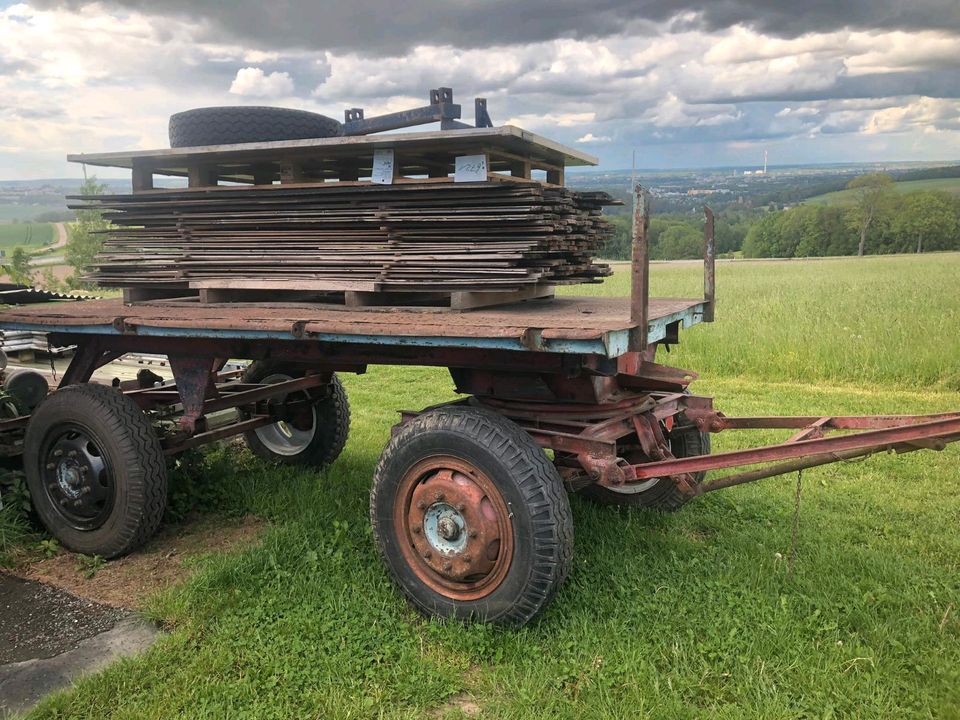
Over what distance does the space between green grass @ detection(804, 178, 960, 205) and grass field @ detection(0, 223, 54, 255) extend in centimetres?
4748

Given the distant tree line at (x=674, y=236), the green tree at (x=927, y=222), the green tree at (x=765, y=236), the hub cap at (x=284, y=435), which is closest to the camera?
the distant tree line at (x=674, y=236)

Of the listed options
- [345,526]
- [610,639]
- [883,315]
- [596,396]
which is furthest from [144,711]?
[883,315]

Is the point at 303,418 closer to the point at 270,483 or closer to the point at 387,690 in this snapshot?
the point at 270,483

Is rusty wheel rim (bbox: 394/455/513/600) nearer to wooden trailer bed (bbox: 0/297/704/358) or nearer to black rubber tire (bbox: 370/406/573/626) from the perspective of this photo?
black rubber tire (bbox: 370/406/573/626)

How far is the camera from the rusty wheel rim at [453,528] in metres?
3.60

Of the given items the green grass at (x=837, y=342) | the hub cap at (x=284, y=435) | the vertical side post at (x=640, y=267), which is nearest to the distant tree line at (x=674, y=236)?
the vertical side post at (x=640, y=267)

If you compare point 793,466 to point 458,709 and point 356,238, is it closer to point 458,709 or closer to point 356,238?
point 458,709

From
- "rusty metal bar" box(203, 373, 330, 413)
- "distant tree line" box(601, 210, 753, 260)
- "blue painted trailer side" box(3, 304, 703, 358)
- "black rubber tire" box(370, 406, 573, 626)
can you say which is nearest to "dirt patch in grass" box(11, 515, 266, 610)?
"rusty metal bar" box(203, 373, 330, 413)

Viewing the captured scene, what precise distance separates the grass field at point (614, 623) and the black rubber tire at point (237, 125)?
2441 millimetres

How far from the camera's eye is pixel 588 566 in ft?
14.0

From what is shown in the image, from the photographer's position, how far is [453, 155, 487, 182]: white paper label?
411 cm

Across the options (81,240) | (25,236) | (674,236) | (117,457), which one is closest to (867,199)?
(674,236)

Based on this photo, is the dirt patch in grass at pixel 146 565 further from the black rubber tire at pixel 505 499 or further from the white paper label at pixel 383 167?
the white paper label at pixel 383 167

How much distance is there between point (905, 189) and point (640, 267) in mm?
40013
